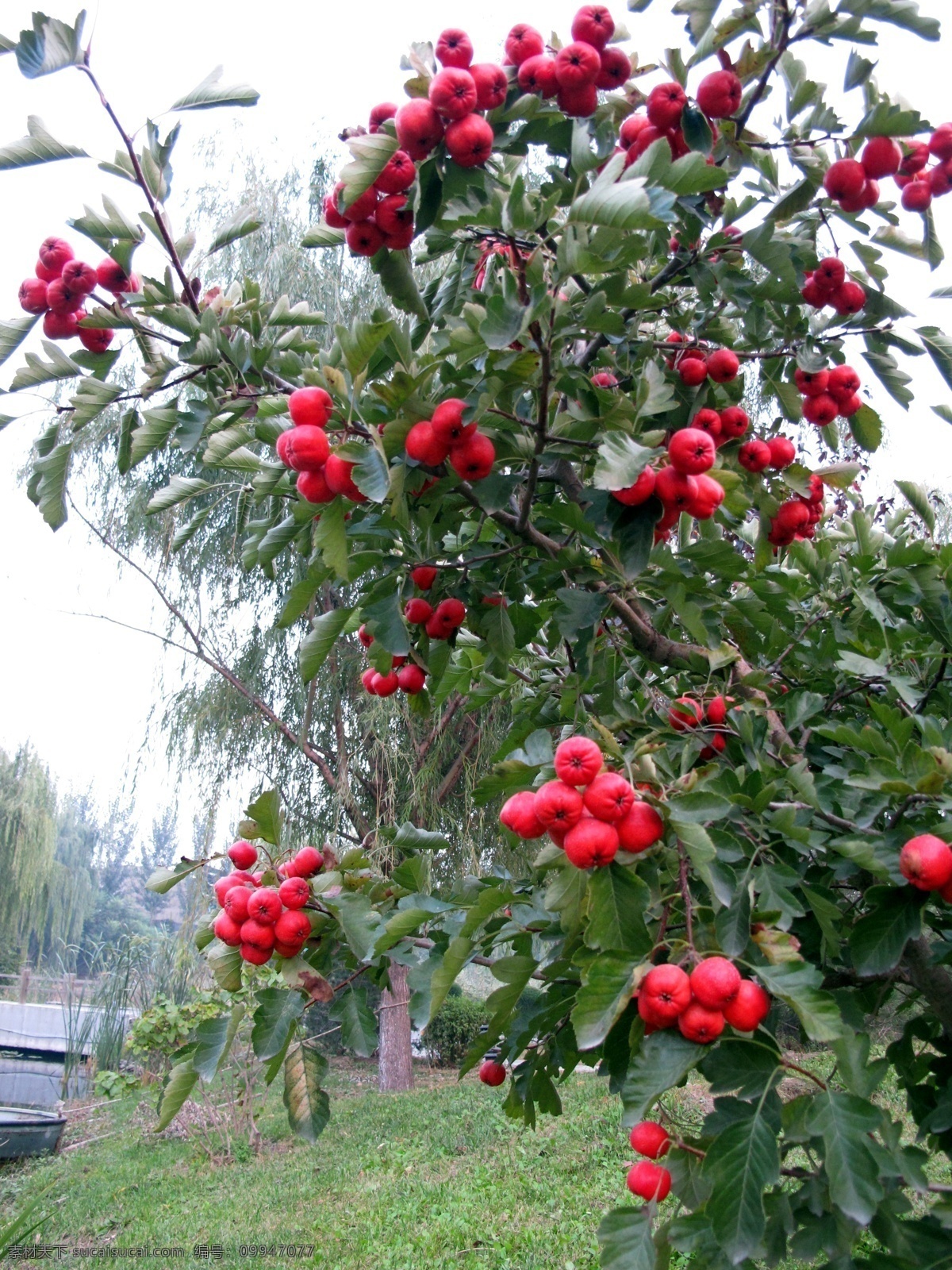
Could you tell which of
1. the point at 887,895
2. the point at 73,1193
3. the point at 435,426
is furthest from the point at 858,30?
the point at 73,1193

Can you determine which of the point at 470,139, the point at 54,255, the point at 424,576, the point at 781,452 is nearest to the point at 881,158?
the point at 781,452

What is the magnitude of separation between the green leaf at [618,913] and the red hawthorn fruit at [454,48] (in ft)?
3.49

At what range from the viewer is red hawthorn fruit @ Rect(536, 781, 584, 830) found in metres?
0.98

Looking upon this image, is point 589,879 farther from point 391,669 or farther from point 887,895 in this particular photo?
point 391,669

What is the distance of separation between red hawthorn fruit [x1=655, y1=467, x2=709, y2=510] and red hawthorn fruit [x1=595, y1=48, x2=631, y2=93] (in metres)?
0.58

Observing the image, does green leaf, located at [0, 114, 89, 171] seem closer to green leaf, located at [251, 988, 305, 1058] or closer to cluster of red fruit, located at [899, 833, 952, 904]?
green leaf, located at [251, 988, 305, 1058]

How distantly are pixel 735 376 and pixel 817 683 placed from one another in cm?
62

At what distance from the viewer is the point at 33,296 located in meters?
1.41

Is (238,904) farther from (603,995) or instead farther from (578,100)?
(578,100)

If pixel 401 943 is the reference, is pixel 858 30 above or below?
above

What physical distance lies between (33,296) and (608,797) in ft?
3.99

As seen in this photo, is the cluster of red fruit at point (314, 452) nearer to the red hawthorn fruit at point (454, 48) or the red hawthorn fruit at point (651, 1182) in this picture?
the red hawthorn fruit at point (454, 48)

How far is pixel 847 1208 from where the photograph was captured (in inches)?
34.9

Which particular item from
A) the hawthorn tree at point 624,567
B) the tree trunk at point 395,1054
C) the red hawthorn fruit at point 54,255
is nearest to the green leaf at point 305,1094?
the hawthorn tree at point 624,567
